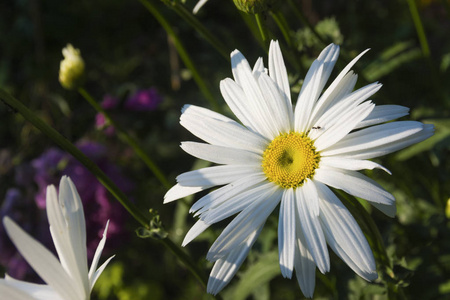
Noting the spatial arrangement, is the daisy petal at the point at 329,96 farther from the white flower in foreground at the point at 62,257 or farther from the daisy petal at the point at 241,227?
the white flower in foreground at the point at 62,257

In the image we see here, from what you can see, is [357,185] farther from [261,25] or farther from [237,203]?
[261,25]

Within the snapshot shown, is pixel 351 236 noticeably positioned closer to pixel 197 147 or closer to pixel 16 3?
pixel 197 147

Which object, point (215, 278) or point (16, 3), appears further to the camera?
point (16, 3)

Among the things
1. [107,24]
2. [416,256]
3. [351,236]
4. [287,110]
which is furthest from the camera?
[107,24]

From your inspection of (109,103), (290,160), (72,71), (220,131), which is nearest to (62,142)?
(220,131)

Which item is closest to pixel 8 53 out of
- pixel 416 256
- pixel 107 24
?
pixel 107 24
